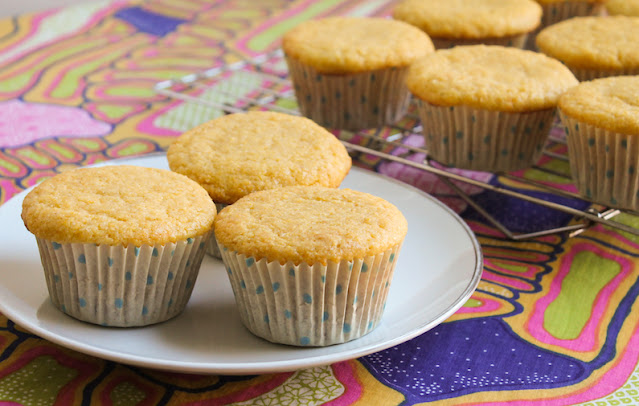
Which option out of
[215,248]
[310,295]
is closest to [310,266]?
[310,295]

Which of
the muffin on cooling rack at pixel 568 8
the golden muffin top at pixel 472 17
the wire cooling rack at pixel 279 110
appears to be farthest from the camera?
the muffin on cooling rack at pixel 568 8

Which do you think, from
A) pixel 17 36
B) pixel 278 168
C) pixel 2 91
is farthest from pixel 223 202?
pixel 17 36

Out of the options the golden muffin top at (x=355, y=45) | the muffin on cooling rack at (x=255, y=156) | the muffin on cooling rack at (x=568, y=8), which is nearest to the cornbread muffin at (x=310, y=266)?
the muffin on cooling rack at (x=255, y=156)

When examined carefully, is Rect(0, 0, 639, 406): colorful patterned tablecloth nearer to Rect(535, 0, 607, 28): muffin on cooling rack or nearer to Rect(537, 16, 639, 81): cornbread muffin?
Rect(537, 16, 639, 81): cornbread muffin

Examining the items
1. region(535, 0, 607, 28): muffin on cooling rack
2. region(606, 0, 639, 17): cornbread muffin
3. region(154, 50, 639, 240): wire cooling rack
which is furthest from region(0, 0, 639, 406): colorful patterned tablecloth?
region(535, 0, 607, 28): muffin on cooling rack

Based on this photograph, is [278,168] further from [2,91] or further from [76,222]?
[2,91]

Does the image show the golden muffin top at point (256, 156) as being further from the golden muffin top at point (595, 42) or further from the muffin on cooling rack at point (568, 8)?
the muffin on cooling rack at point (568, 8)
